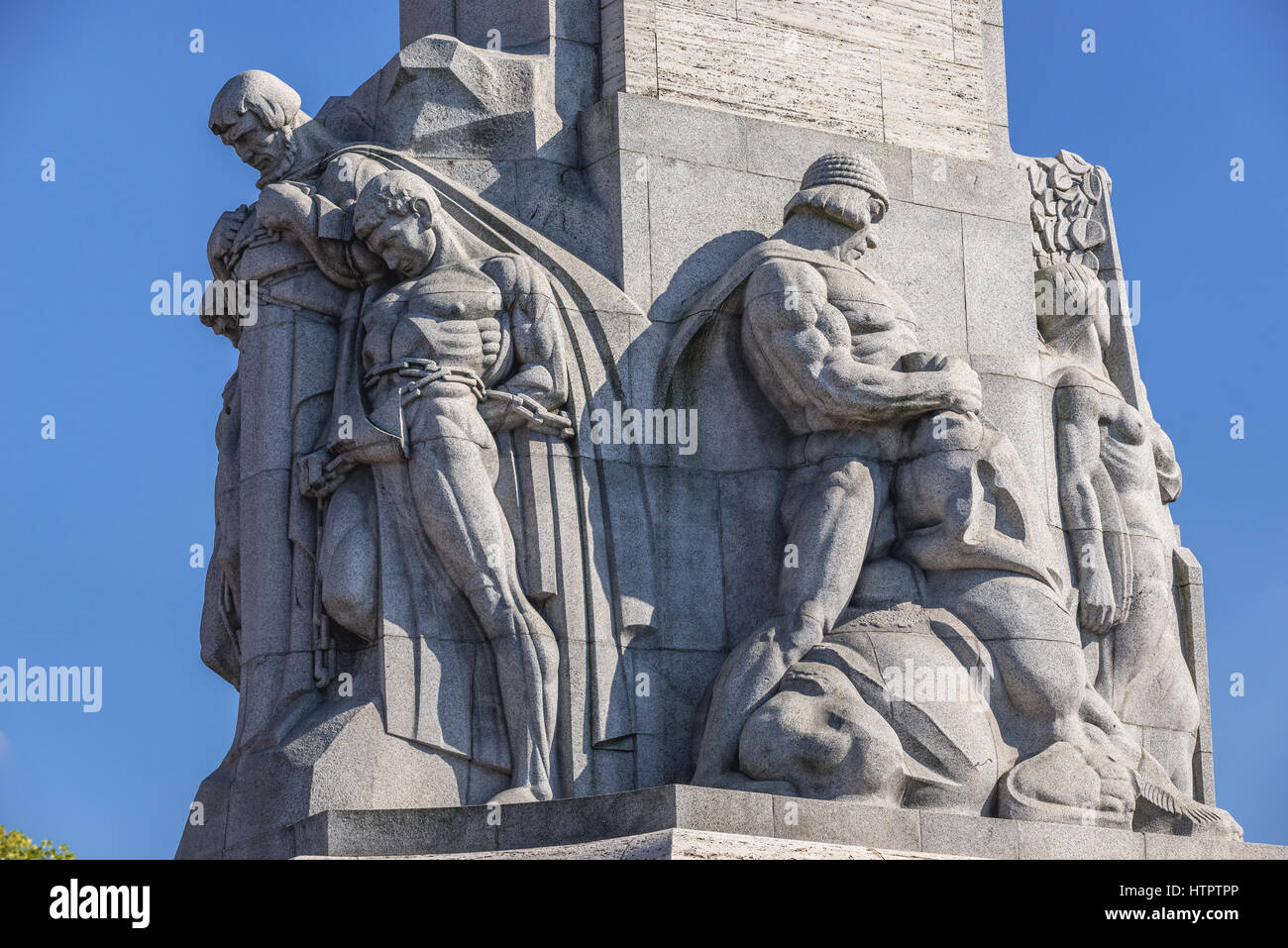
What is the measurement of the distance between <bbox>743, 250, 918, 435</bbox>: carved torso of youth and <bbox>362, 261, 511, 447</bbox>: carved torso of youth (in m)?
1.68

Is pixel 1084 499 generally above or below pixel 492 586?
above

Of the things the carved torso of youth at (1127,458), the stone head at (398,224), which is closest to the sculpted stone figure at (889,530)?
the carved torso of youth at (1127,458)

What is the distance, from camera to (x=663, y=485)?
16578 mm

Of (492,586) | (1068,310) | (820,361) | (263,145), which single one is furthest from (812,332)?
(263,145)

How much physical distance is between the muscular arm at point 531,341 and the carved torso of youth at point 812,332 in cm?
131

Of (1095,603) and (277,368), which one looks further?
(1095,603)

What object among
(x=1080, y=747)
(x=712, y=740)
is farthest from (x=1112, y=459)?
(x=712, y=740)

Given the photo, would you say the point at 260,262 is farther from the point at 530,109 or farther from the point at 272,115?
the point at 530,109

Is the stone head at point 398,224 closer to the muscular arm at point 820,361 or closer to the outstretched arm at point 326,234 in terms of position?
the outstretched arm at point 326,234

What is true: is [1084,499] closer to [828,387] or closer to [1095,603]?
[1095,603]

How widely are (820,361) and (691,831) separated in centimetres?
374

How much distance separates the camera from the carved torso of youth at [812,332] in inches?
651

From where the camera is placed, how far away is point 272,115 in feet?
56.1
